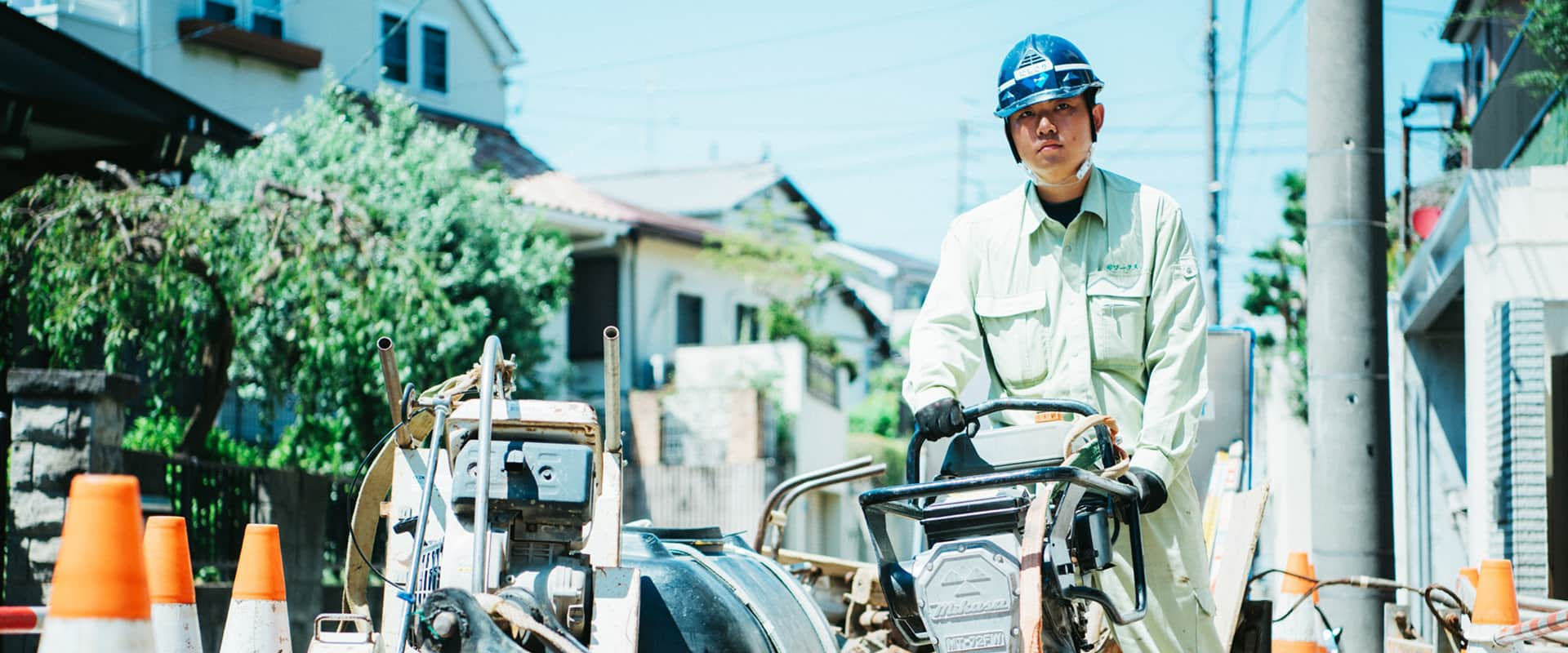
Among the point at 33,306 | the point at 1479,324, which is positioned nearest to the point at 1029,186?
the point at 1479,324

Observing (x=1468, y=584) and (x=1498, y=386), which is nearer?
(x=1468, y=584)

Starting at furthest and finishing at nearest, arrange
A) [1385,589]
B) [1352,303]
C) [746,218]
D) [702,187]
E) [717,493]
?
[702,187]
[746,218]
[717,493]
[1352,303]
[1385,589]

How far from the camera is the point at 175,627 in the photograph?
205 inches

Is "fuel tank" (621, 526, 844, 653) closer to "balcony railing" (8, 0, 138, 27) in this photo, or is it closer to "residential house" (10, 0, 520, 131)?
"residential house" (10, 0, 520, 131)

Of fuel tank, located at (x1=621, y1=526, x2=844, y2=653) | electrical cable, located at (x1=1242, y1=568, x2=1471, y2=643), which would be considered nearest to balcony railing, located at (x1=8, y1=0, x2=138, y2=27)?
fuel tank, located at (x1=621, y1=526, x2=844, y2=653)

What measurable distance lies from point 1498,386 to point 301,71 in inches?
827

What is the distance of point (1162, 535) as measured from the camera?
15.1ft

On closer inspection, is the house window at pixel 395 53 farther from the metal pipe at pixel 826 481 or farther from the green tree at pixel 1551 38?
the metal pipe at pixel 826 481

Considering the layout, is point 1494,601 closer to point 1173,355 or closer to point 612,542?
point 1173,355

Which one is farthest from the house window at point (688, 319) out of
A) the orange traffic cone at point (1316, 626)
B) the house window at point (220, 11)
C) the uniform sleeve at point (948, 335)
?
the uniform sleeve at point (948, 335)

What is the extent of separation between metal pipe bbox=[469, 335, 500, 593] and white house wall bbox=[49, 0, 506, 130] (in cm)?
2028

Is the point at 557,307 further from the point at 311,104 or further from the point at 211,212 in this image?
the point at 211,212

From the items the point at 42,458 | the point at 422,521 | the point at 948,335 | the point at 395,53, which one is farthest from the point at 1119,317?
the point at 395,53

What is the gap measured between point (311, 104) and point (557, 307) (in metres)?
4.72
